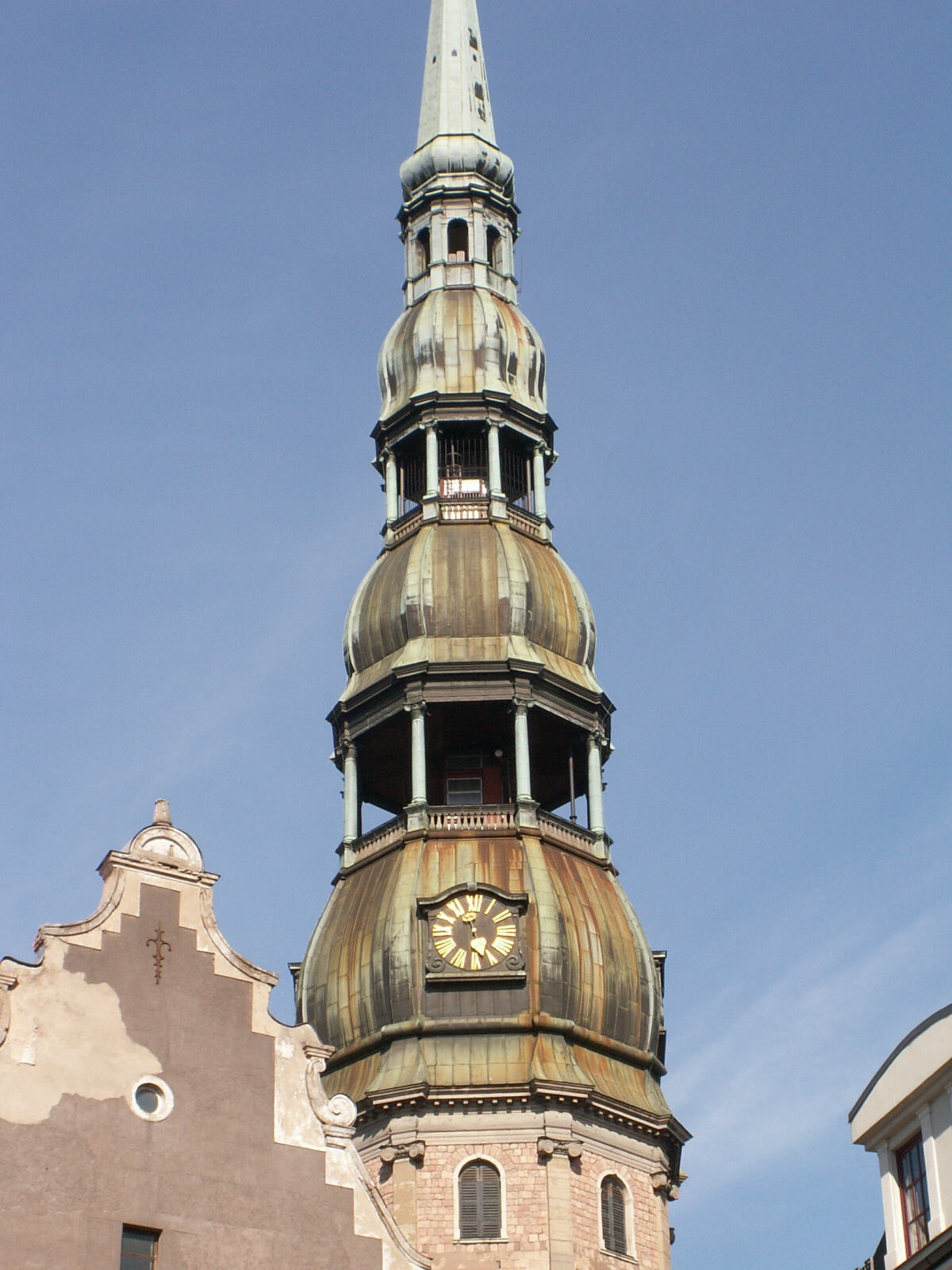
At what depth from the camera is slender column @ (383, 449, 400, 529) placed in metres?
62.4

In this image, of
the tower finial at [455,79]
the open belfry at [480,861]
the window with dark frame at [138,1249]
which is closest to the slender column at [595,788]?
the open belfry at [480,861]

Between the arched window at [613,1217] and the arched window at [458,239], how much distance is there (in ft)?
85.4

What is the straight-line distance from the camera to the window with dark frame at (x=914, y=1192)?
3775 centimetres

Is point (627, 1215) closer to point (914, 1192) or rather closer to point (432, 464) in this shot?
point (914, 1192)

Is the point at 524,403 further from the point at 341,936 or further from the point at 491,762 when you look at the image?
the point at 341,936

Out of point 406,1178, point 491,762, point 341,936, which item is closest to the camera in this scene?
point 406,1178

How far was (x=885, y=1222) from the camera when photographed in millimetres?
39062

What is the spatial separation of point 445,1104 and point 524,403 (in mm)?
19230

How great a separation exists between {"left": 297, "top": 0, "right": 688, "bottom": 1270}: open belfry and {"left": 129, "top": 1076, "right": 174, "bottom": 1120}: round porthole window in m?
15.5

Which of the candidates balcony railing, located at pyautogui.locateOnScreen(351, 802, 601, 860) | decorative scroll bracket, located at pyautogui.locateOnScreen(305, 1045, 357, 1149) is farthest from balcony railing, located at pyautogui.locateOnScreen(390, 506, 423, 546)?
decorative scroll bracket, located at pyautogui.locateOnScreen(305, 1045, 357, 1149)

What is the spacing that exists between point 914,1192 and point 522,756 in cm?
1970

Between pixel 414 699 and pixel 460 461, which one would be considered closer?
pixel 414 699

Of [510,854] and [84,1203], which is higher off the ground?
[510,854]

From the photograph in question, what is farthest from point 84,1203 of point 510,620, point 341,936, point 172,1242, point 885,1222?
point 510,620
